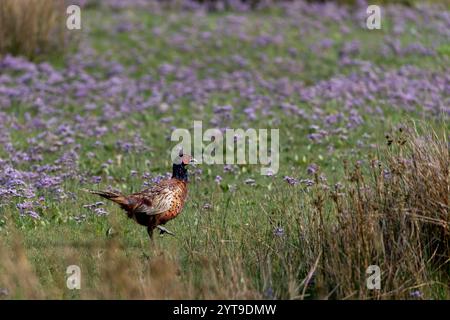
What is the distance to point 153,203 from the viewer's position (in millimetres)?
8742

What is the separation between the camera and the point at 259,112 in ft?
48.8

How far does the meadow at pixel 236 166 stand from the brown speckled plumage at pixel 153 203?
0.24 meters

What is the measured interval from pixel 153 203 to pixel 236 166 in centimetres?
331

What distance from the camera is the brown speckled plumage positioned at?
8.74 metres

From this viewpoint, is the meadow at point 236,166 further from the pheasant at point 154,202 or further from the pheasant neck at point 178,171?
the pheasant neck at point 178,171

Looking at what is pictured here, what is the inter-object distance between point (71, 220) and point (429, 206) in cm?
374

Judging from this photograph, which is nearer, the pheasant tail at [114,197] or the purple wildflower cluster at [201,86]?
the pheasant tail at [114,197]

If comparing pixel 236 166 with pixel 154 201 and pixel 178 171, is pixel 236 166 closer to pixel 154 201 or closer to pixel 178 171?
pixel 178 171

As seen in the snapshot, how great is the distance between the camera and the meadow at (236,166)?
309 inches

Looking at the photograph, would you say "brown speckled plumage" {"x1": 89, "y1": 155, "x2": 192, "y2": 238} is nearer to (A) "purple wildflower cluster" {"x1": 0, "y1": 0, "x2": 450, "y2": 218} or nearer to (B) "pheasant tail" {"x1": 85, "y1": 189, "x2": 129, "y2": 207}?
(B) "pheasant tail" {"x1": 85, "y1": 189, "x2": 129, "y2": 207}

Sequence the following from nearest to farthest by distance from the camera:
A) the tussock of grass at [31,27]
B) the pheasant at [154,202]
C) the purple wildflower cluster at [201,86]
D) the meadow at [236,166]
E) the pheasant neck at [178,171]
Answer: the meadow at [236,166] < the pheasant at [154,202] < the pheasant neck at [178,171] < the purple wildflower cluster at [201,86] < the tussock of grass at [31,27]

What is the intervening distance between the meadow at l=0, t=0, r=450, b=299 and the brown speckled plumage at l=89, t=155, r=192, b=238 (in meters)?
0.24

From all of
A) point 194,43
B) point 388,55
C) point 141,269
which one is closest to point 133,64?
point 194,43

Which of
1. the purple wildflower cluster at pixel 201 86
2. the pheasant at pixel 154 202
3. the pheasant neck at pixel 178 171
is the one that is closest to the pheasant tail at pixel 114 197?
the pheasant at pixel 154 202
